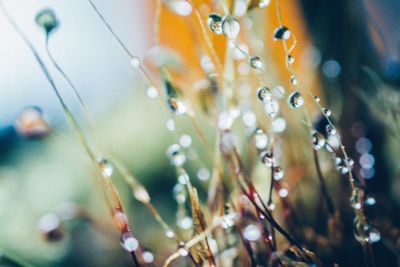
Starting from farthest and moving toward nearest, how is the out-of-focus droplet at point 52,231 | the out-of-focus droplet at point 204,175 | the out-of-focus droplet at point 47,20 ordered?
the out-of-focus droplet at point 204,175
the out-of-focus droplet at point 52,231
the out-of-focus droplet at point 47,20

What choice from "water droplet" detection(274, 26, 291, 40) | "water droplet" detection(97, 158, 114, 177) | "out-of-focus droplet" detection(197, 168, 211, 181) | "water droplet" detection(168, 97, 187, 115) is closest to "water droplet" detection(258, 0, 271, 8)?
"water droplet" detection(274, 26, 291, 40)

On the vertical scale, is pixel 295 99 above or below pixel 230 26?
below

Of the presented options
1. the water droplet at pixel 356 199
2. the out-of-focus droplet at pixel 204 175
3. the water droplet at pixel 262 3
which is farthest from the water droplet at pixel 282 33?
the out-of-focus droplet at pixel 204 175

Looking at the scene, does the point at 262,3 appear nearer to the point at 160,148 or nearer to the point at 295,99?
the point at 295,99

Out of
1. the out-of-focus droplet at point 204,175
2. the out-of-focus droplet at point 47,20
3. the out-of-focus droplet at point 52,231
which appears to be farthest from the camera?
the out-of-focus droplet at point 204,175

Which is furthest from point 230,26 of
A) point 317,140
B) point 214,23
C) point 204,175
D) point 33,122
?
point 204,175

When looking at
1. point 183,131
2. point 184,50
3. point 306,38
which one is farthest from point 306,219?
point 184,50

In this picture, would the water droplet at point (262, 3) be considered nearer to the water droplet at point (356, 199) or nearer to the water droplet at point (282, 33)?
the water droplet at point (282, 33)
